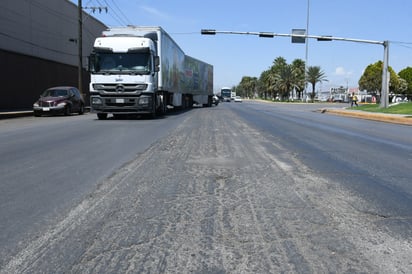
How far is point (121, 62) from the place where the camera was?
19.3m

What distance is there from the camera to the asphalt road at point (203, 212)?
3.50 m

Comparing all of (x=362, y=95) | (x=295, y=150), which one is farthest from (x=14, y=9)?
(x=362, y=95)

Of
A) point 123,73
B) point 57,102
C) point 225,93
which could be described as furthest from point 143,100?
point 225,93

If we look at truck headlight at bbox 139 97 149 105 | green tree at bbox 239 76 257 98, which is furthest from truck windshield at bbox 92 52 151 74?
green tree at bbox 239 76 257 98

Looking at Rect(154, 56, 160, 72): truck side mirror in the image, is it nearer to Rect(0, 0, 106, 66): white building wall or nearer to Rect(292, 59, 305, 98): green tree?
Rect(0, 0, 106, 66): white building wall

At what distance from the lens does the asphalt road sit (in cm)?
350

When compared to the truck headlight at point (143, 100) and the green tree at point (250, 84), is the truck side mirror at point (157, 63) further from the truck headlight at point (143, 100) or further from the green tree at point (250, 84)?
the green tree at point (250, 84)

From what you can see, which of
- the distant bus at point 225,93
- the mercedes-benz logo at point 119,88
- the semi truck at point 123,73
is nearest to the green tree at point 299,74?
the distant bus at point 225,93

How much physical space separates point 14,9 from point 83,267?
29550 mm

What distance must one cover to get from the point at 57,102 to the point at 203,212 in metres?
21.3

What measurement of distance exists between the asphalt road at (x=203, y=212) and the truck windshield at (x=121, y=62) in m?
10.4

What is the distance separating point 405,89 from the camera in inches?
4717

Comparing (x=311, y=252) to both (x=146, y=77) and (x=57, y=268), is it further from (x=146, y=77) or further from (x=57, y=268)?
(x=146, y=77)

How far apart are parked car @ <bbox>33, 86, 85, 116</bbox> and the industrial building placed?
16.2 feet
